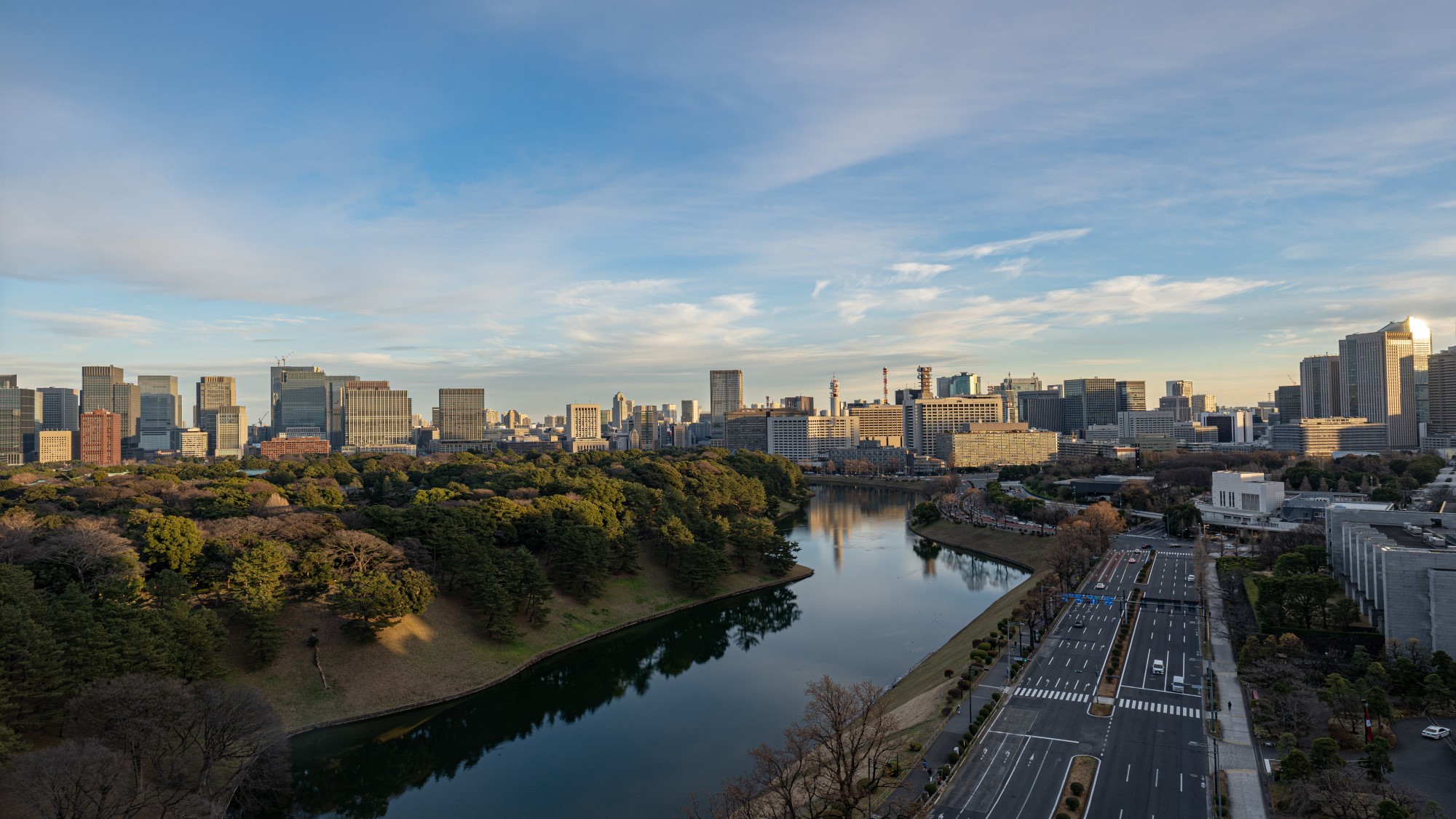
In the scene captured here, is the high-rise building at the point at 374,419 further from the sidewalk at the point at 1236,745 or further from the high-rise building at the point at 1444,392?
the high-rise building at the point at 1444,392

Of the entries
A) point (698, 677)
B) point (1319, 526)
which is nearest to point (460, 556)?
point (698, 677)

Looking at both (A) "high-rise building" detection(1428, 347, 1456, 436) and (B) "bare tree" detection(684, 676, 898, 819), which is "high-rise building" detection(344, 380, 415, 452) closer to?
(B) "bare tree" detection(684, 676, 898, 819)

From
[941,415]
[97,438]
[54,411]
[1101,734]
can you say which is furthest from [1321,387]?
[54,411]

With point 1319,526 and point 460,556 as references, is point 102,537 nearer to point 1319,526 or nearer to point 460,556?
point 460,556

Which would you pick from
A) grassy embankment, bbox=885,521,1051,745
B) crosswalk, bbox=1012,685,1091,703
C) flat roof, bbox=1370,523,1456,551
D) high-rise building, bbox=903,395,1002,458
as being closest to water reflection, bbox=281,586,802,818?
grassy embankment, bbox=885,521,1051,745

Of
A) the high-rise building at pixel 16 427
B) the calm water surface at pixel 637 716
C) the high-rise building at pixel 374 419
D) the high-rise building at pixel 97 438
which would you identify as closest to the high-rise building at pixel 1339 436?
the calm water surface at pixel 637 716

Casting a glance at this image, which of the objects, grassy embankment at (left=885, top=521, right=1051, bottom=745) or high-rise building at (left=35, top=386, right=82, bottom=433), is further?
high-rise building at (left=35, top=386, right=82, bottom=433)
